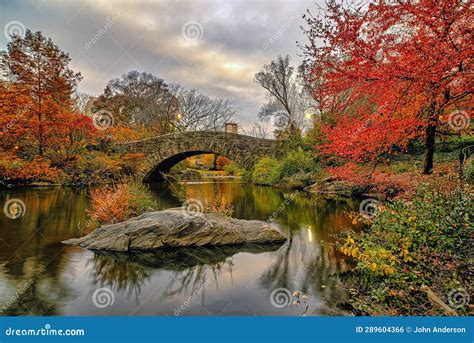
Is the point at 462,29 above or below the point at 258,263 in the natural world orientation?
above

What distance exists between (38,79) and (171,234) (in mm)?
13043

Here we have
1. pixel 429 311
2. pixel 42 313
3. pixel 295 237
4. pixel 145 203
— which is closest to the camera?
pixel 429 311

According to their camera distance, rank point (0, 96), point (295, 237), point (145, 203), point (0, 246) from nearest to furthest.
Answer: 1. point (0, 246)
2. point (295, 237)
3. point (145, 203)
4. point (0, 96)

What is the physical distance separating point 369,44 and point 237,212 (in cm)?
655

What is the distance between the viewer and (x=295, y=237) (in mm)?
6625

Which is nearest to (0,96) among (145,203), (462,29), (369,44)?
(145,203)

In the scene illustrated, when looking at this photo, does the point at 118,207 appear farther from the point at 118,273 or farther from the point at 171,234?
the point at 118,273

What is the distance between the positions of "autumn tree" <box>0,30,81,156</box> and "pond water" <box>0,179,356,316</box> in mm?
8702

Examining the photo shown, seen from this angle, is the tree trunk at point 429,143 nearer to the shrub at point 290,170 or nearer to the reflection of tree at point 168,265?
the reflection of tree at point 168,265

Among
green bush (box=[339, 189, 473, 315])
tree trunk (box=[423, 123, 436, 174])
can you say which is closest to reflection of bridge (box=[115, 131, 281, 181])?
tree trunk (box=[423, 123, 436, 174])

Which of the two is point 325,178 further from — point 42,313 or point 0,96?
point 0,96

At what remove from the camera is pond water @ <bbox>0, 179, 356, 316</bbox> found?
11.3 ft

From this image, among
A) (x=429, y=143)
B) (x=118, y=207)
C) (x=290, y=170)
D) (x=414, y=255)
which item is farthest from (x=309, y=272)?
(x=290, y=170)

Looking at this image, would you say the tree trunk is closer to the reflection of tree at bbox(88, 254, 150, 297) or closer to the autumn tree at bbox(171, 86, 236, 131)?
the reflection of tree at bbox(88, 254, 150, 297)
